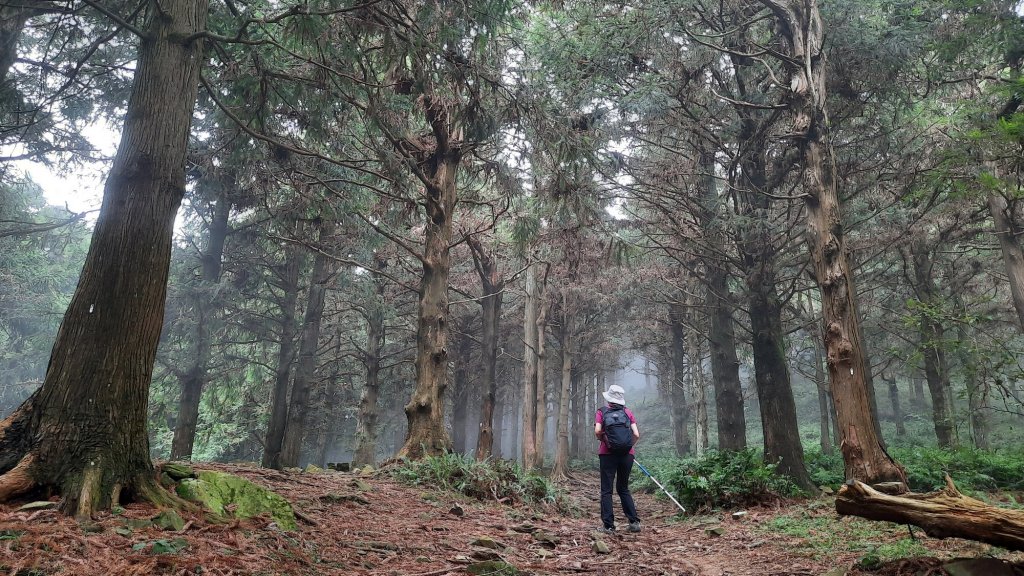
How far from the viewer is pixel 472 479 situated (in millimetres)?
8297

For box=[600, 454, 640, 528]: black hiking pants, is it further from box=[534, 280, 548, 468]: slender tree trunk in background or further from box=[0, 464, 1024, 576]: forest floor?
box=[534, 280, 548, 468]: slender tree trunk in background

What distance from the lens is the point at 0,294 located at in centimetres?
2100

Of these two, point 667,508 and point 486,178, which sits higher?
point 486,178

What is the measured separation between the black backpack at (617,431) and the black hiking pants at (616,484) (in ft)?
0.48

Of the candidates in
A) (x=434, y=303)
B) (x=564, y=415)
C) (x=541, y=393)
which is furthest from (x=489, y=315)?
(x=434, y=303)

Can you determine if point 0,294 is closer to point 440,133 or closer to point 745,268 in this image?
point 440,133

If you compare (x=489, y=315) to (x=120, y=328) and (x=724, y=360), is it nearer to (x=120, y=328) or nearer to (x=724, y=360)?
(x=724, y=360)

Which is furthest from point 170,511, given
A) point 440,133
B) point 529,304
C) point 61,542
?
point 529,304

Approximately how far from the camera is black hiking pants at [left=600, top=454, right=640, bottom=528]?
714cm

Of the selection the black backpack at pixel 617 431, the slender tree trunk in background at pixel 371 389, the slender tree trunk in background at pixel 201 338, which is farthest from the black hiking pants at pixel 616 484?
the slender tree trunk in background at pixel 371 389

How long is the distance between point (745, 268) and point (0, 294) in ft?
89.3

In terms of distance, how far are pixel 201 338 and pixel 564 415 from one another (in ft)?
35.7

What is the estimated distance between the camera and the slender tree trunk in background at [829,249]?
639 centimetres

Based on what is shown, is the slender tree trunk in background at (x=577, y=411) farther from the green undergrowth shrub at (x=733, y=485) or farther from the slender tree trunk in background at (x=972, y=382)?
the green undergrowth shrub at (x=733, y=485)
